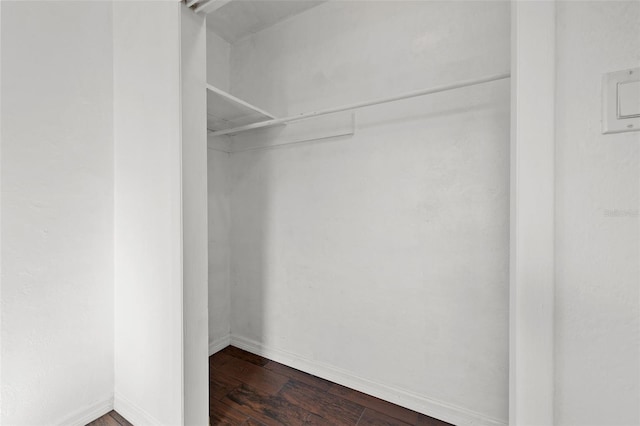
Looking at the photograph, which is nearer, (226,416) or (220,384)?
(226,416)

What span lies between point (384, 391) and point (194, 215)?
1604 millimetres

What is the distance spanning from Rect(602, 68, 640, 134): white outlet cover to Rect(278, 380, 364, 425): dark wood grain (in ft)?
5.83

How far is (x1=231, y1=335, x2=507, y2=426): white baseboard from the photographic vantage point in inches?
60.0

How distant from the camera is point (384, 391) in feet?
5.73

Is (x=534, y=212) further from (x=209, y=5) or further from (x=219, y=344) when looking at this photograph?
(x=219, y=344)

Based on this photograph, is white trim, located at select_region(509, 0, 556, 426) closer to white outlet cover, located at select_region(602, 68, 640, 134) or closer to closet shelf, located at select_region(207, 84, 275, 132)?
white outlet cover, located at select_region(602, 68, 640, 134)

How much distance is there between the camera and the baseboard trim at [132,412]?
1426 mm

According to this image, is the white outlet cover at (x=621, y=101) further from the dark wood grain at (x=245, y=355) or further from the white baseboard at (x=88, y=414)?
the white baseboard at (x=88, y=414)

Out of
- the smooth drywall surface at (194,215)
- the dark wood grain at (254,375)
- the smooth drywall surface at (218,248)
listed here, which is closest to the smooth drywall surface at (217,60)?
the smooth drywall surface at (218,248)

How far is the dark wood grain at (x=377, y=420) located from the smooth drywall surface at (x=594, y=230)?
117 centimetres

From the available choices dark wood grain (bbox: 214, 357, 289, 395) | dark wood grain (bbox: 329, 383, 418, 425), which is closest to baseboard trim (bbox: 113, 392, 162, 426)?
dark wood grain (bbox: 214, 357, 289, 395)

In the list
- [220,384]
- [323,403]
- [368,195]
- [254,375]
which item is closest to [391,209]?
[368,195]

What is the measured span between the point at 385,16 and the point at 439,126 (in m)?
0.82

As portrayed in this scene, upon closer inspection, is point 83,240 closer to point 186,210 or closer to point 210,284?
point 186,210
